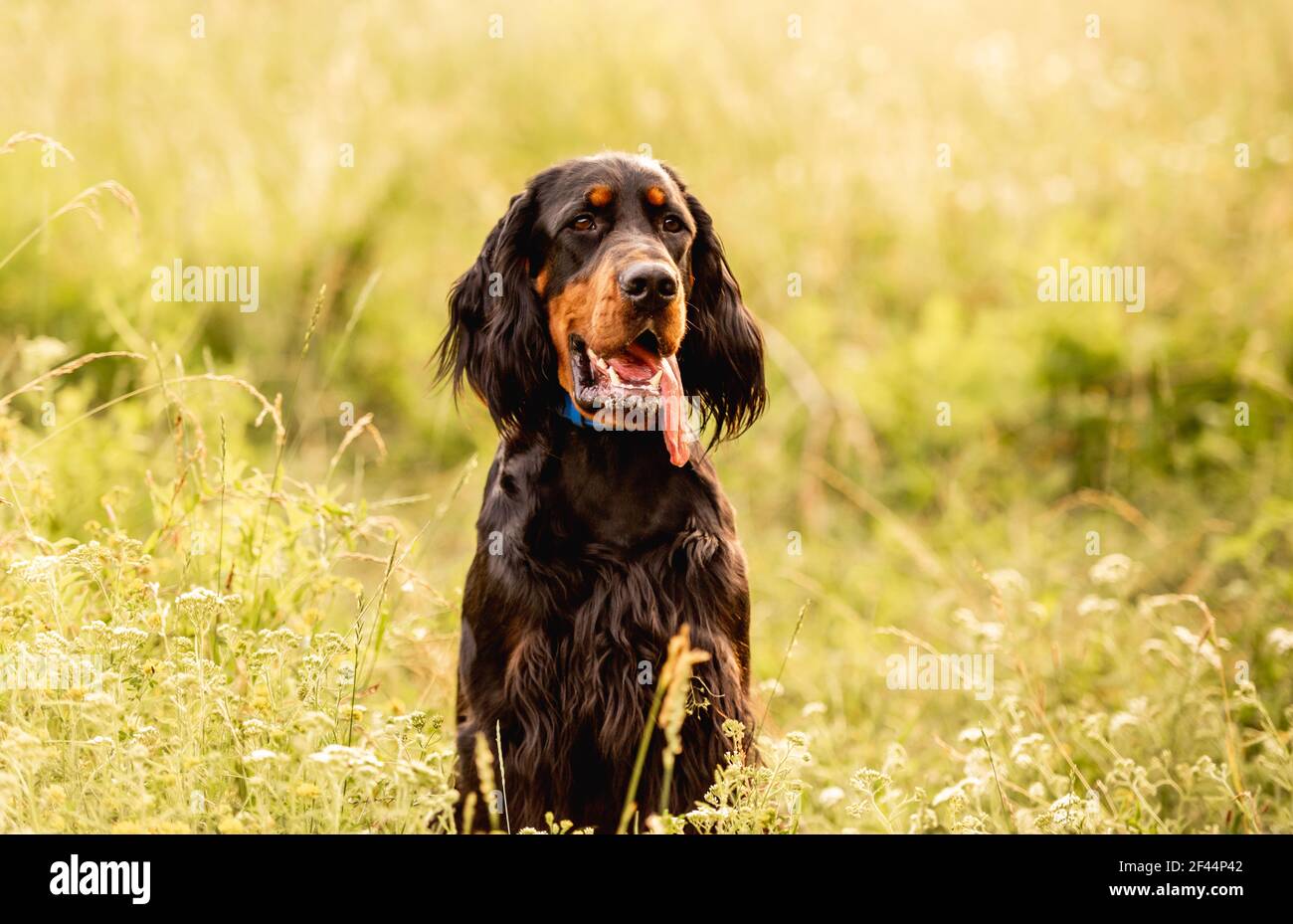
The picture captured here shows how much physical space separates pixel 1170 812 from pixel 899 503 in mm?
2264

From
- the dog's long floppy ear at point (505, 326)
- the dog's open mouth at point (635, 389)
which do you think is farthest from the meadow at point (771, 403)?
the dog's open mouth at point (635, 389)

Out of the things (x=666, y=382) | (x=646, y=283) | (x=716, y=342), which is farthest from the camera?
(x=716, y=342)

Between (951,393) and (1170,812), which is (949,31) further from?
(1170,812)

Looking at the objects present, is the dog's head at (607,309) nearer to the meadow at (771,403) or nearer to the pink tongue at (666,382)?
the pink tongue at (666,382)

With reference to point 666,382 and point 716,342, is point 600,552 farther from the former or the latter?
point 716,342

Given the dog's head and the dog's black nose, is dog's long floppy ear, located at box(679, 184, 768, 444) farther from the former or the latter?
the dog's black nose

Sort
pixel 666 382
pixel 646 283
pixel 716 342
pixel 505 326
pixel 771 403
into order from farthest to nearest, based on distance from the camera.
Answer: pixel 771 403 → pixel 716 342 → pixel 505 326 → pixel 666 382 → pixel 646 283

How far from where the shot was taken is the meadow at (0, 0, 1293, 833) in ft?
8.46

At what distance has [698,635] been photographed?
2.64m

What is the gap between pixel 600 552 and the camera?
8.63ft

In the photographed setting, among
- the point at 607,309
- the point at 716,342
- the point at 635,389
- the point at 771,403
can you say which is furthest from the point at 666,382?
the point at 771,403

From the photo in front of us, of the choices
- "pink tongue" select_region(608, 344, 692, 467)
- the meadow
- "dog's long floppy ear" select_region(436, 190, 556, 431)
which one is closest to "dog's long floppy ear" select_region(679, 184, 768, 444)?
"pink tongue" select_region(608, 344, 692, 467)

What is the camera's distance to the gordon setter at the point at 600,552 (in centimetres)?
262

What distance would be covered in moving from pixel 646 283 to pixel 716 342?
0.48 metres
